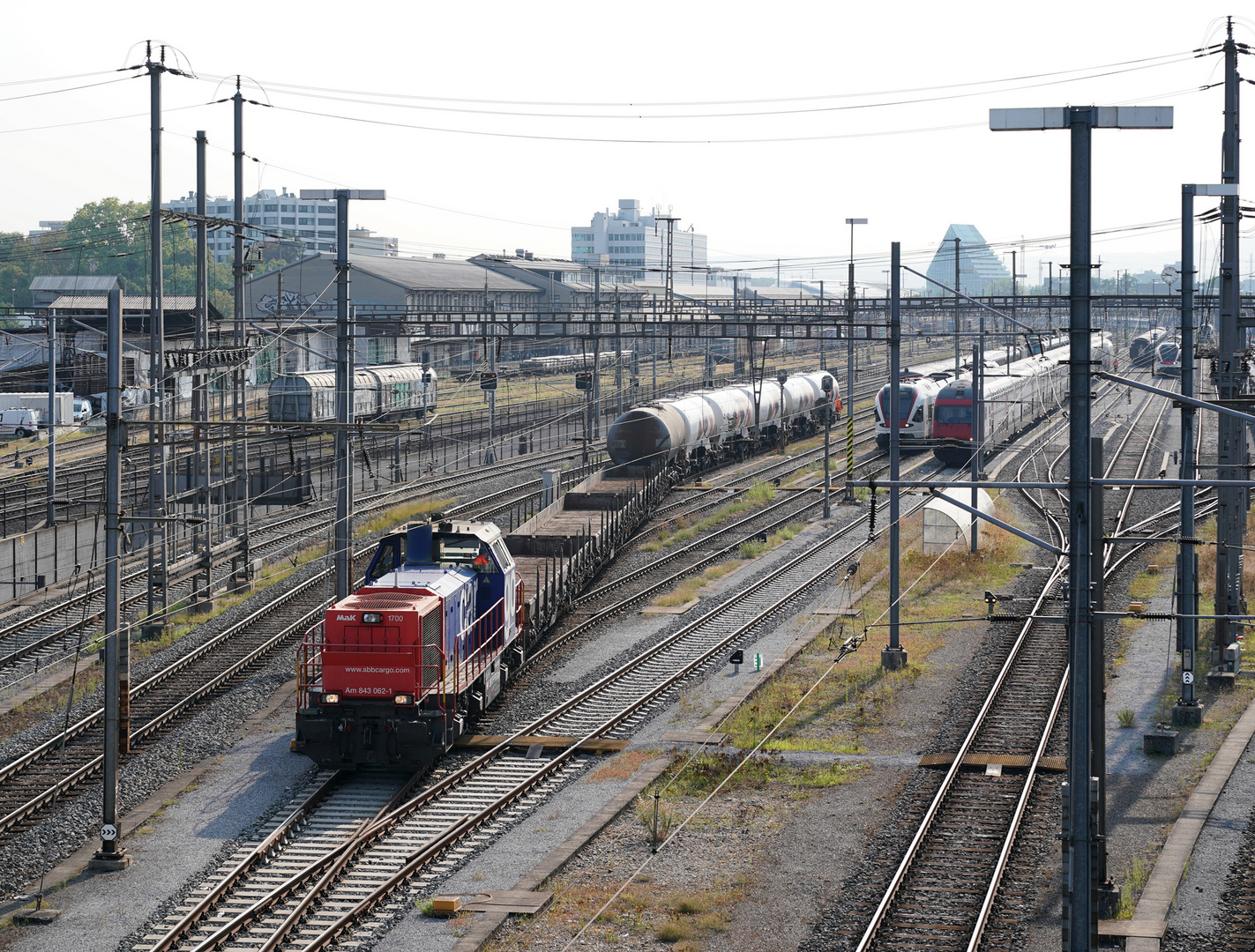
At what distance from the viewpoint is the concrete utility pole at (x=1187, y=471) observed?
2322cm

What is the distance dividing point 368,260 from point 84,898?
96.6 meters

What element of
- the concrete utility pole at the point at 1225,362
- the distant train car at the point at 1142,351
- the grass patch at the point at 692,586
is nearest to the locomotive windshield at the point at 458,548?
the grass patch at the point at 692,586

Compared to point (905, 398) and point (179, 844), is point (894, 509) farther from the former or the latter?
point (905, 398)

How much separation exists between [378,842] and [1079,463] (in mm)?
11039

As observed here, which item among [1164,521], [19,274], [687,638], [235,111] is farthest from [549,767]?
[19,274]

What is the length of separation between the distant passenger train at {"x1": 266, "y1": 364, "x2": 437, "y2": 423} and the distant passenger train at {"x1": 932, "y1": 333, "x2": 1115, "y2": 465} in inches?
952

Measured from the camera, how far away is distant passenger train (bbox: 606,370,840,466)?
49.6 m

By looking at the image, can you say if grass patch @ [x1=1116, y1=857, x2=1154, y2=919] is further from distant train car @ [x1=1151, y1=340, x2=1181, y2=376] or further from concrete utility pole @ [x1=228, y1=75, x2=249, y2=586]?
distant train car @ [x1=1151, y1=340, x2=1181, y2=376]

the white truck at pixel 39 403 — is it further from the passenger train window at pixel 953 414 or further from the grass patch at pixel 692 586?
the grass patch at pixel 692 586

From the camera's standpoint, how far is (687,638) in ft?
97.7

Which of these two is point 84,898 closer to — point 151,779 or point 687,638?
point 151,779

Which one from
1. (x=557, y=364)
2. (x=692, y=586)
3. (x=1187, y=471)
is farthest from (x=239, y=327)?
(x=557, y=364)

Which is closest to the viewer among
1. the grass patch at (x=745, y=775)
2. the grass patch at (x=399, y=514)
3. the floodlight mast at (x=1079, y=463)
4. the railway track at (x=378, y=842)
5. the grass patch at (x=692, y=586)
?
the floodlight mast at (x=1079, y=463)

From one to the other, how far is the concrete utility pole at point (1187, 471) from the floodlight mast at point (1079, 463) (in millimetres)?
11736
